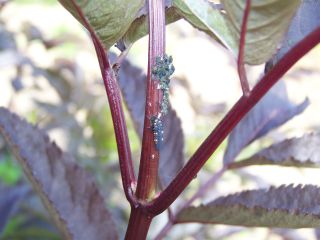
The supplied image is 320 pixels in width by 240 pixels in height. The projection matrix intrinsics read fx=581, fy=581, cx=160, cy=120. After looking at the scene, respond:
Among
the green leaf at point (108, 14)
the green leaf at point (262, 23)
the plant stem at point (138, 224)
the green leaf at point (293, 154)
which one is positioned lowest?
the green leaf at point (293, 154)

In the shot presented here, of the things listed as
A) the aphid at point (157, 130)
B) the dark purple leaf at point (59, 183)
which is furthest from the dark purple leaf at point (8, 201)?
the aphid at point (157, 130)

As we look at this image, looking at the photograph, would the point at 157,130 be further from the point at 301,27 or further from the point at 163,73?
the point at 301,27

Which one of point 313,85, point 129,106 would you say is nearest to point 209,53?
point 313,85

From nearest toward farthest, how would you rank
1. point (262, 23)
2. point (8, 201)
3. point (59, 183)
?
point (262, 23)
point (59, 183)
point (8, 201)

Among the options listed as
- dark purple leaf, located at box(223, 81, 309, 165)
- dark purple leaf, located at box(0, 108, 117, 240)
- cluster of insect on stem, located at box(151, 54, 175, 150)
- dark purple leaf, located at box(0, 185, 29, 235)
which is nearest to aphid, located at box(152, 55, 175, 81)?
cluster of insect on stem, located at box(151, 54, 175, 150)

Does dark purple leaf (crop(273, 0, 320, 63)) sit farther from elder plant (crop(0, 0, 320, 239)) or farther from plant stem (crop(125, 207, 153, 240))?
plant stem (crop(125, 207, 153, 240))

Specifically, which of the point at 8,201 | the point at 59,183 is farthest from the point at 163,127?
the point at 8,201

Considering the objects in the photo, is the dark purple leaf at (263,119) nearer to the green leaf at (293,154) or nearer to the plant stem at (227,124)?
the green leaf at (293,154)
